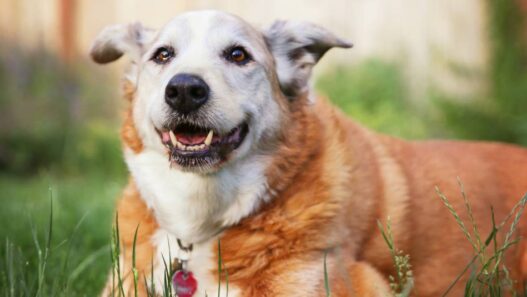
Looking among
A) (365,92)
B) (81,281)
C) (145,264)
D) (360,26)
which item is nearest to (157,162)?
(145,264)

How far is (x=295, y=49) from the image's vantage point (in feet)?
11.7

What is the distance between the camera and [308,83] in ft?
11.5

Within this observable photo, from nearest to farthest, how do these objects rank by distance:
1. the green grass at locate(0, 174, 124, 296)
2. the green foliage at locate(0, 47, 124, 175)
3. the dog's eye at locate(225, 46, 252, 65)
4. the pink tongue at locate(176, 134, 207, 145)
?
→ the green grass at locate(0, 174, 124, 296) → the pink tongue at locate(176, 134, 207, 145) → the dog's eye at locate(225, 46, 252, 65) → the green foliage at locate(0, 47, 124, 175)

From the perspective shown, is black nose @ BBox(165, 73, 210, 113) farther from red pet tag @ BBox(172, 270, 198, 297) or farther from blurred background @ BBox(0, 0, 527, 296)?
blurred background @ BBox(0, 0, 527, 296)

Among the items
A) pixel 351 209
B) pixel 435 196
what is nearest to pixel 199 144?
pixel 351 209

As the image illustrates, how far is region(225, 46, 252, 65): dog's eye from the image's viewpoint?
3312 millimetres

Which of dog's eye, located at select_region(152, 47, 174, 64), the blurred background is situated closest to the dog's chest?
dog's eye, located at select_region(152, 47, 174, 64)

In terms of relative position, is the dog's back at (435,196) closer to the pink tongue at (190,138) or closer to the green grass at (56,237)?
the pink tongue at (190,138)

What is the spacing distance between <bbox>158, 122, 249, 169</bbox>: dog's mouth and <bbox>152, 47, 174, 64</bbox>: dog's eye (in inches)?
13.6

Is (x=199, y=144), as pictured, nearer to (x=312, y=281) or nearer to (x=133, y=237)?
(x=133, y=237)

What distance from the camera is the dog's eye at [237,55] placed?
331 centimetres

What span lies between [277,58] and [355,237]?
0.88 m

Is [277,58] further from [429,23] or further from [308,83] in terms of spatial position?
[429,23]

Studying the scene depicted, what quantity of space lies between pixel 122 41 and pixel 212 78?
78 cm
